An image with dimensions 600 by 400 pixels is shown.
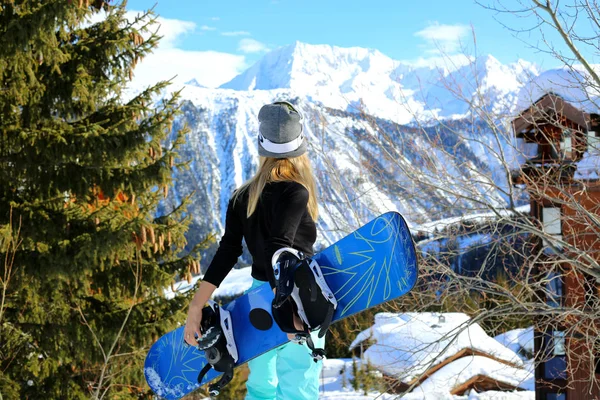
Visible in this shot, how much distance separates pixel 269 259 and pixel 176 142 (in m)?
5.54

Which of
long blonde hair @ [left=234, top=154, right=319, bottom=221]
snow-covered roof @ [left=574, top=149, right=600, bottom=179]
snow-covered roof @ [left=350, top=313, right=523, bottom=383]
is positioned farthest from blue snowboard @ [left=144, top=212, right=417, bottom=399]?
snow-covered roof @ [left=574, top=149, right=600, bottom=179]

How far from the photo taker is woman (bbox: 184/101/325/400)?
2141mm

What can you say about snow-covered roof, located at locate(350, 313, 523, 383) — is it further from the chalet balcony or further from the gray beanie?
the gray beanie

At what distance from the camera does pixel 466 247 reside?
6.58 metres

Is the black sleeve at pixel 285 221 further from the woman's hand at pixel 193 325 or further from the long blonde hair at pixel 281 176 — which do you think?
the woman's hand at pixel 193 325

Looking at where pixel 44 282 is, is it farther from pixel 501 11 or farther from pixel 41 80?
pixel 501 11

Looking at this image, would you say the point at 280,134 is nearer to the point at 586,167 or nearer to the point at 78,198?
the point at 78,198

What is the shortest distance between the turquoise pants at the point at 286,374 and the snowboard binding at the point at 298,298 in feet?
0.44

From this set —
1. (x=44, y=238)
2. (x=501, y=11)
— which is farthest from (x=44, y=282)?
(x=501, y=11)

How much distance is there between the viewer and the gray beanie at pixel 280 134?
2.29m

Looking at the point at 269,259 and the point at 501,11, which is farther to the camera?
the point at 501,11

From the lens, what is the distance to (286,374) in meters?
2.29

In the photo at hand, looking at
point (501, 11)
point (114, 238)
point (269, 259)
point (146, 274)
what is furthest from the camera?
point (146, 274)

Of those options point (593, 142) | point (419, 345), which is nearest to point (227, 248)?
point (419, 345)
